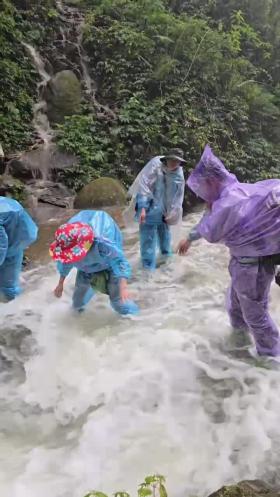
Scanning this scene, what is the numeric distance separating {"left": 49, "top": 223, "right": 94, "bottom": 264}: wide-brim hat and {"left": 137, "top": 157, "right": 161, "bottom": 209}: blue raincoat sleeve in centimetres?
172

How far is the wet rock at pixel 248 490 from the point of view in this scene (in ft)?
7.09

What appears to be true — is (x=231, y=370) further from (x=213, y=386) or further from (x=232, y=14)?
(x=232, y=14)

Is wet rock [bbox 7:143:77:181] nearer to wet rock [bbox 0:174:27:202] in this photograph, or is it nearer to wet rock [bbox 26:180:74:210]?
wet rock [bbox 26:180:74:210]

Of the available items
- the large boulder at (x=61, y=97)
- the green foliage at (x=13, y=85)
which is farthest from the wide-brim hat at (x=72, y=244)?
the large boulder at (x=61, y=97)

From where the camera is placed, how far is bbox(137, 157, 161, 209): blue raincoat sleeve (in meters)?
5.20

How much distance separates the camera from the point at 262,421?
313cm

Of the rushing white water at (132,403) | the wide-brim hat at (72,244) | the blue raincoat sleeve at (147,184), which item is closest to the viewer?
the rushing white water at (132,403)

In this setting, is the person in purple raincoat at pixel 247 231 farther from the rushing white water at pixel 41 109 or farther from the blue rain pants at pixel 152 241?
the rushing white water at pixel 41 109

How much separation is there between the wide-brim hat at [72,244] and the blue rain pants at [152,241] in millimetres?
2004

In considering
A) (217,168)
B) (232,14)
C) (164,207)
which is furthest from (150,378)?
(232,14)

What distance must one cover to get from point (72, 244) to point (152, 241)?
7.19ft

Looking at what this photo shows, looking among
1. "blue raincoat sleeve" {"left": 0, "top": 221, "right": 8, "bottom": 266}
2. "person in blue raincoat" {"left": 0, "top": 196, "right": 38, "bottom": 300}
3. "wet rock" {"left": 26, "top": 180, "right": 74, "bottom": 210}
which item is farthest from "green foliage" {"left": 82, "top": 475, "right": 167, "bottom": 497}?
"wet rock" {"left": 26, "top": 180, "right": 74, "bottom": 210}

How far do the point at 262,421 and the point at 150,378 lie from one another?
0.95m

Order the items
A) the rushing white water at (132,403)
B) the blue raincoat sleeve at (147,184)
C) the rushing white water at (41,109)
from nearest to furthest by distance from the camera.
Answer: the rushing white water at (132,403), the blue raincoat sleeve at (147,184), the rushing white water at (41,109)
